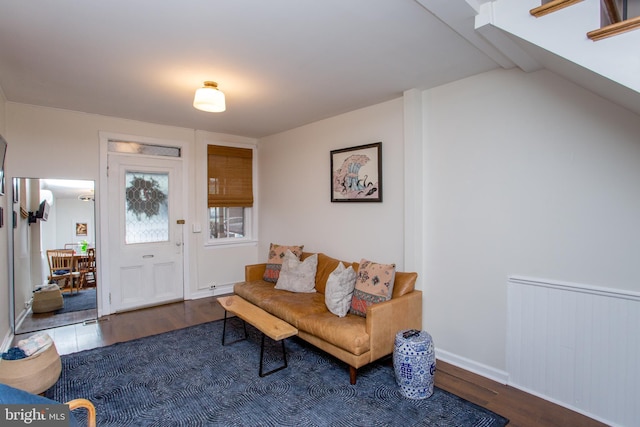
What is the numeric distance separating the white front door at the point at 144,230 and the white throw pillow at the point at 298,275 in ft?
5.85

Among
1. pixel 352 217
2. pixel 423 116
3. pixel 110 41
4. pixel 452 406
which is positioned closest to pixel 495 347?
pixel 452 406

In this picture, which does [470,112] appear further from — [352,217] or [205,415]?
[205,415]

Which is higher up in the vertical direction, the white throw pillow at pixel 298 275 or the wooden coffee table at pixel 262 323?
the white throw pillow at pixel 298 275

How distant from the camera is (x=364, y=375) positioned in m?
2.69

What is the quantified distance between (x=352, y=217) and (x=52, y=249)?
3465 mm

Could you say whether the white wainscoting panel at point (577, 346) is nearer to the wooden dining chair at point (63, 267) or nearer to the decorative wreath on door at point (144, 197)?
the decorative wreath on door at point (144, 197)

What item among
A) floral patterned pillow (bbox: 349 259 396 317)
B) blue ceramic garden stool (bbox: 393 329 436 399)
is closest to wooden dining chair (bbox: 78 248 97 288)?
floral patterned pillow (bbox: 349 259 396 317)

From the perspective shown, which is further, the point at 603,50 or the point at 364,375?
the point at 364,375

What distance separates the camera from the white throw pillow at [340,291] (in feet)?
9.73

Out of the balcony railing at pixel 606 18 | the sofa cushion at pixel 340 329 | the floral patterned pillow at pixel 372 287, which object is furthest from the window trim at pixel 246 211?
the balcony railing at pixel 606 18

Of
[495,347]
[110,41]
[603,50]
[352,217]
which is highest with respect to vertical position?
[110,41]

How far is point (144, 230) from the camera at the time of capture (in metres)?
4.45

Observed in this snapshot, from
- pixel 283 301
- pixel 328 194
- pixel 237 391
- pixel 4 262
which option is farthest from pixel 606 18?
pixel 4 262

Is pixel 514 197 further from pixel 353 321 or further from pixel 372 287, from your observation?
pixel 353 321
